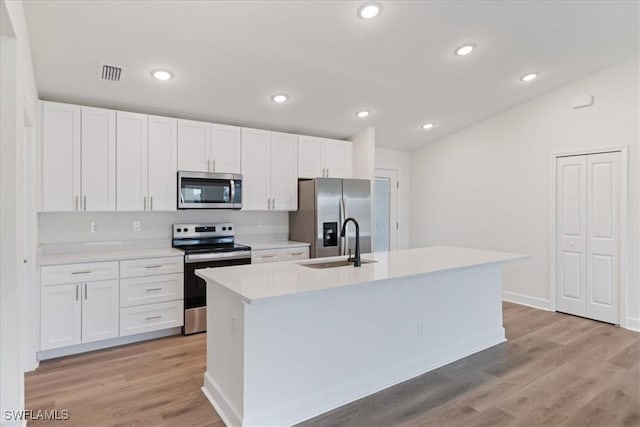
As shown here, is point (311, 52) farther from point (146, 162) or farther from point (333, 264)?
point (146, 162)

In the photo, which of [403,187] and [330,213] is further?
[403,187]

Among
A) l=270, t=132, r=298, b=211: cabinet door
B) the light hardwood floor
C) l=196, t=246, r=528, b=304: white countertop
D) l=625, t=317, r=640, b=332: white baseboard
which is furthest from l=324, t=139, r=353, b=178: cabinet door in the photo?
l=625, t=317, r=640, b=332: white baseboard

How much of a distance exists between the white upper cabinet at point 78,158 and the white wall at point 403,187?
4.27 m

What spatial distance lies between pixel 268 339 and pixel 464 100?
394 cm

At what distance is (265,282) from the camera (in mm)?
2244

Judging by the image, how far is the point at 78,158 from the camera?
347cm

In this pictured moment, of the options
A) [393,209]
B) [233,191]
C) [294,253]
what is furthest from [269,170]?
[393,209]

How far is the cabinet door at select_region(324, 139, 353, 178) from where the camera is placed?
16.8 feet

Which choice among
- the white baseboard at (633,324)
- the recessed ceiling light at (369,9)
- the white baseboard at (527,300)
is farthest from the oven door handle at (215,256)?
the white baseboard at (633,324)

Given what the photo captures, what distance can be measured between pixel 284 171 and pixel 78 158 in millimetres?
2237

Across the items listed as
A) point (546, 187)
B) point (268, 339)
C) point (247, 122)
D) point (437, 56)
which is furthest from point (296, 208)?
point (546, 187)

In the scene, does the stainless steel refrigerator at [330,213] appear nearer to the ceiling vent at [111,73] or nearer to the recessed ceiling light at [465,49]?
the recessed ceiling light at [465,49]

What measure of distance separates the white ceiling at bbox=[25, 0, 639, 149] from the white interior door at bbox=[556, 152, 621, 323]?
3.72ft

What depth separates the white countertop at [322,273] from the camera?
2076mm
